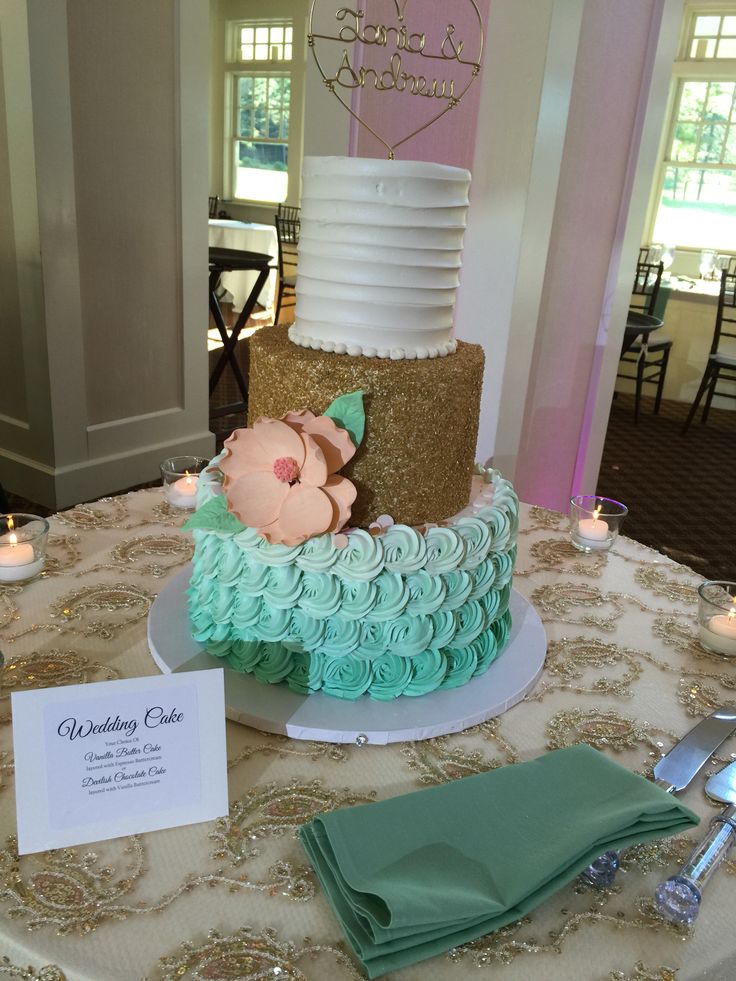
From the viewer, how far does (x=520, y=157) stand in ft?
6.48

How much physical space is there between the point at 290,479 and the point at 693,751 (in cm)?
59

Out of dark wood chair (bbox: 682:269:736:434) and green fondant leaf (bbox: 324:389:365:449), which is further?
dark wood chair (bbox: 682:269:736:434)

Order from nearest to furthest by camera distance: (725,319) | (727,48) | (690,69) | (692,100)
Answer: (725,319)
(727,48)
(690,69)
(692,100)

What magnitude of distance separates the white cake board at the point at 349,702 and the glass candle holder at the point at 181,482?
402 millimetres

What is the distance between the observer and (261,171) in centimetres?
929

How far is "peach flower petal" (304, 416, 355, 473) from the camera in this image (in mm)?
980

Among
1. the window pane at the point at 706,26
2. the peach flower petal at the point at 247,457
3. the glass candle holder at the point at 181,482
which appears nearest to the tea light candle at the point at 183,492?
the glass candle holder at the point at 181,482

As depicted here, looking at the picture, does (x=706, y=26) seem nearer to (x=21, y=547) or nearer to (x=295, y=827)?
(x=21, y=547)

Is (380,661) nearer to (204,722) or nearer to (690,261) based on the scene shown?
(204,722)

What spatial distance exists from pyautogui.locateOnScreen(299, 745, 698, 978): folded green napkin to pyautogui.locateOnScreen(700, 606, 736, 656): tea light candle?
16.5 inches

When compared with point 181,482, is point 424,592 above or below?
above

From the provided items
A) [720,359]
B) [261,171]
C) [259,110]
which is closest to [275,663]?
[720,359]

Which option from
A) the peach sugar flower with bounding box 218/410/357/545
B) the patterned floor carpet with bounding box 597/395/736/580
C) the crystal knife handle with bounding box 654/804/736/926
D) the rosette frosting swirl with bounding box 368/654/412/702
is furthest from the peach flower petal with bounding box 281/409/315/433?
the patterned floor carpet with bounding box 597/395/736/580

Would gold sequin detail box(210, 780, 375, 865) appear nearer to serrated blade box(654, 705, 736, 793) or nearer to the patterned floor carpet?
serrated blade box(654, 705, 736, 793)
